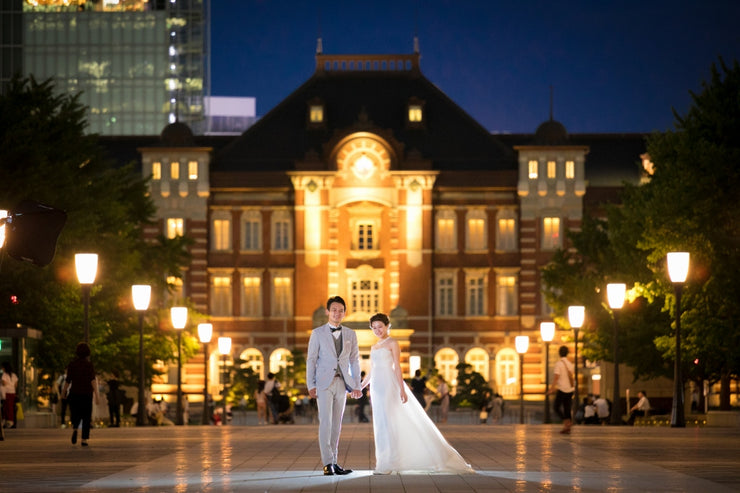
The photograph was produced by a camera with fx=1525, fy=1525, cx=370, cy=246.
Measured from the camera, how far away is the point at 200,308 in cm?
7575

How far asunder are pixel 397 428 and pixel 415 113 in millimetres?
61349

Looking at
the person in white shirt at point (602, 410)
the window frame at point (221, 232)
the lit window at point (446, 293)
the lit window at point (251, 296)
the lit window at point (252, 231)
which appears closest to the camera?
the person in white shirt at point (602, 410)

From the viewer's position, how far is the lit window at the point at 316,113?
76.9m

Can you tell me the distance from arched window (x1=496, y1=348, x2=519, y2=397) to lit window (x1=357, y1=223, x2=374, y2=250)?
8.44m

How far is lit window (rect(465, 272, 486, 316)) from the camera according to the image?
76.4 m

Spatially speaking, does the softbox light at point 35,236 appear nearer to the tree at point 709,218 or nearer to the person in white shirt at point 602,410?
the tree at point 709,218

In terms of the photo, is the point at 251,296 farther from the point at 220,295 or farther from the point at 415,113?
the point at 415,113

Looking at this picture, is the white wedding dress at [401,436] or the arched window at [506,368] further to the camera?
the arched window at [506,368]

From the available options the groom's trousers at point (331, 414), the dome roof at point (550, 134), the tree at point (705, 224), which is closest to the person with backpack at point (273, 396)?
the tree at point (705, 224)

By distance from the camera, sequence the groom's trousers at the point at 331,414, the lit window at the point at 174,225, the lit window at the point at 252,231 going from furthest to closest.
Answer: the lit window at the point at 252,231
the lit window at the point at 174,225
the groom's trousers at the point at 331,414

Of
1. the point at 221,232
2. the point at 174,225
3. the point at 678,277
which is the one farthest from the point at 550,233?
the point at 678,277

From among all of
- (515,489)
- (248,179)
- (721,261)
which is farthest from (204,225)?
(515,489)

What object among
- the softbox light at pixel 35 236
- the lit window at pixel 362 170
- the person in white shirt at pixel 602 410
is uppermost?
the lit window at pixel 362 170

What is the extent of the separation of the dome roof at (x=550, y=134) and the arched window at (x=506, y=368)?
10460 millimetres
